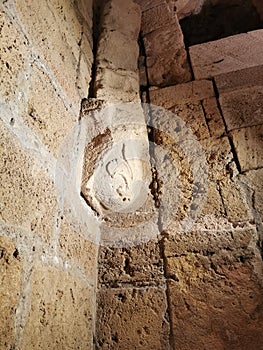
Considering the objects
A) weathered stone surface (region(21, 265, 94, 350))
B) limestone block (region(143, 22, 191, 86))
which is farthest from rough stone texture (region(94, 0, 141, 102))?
weathered stone surface (region(21, 265, 94, 350))

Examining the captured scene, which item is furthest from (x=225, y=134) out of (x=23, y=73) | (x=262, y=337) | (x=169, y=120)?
(x=23, y=73)

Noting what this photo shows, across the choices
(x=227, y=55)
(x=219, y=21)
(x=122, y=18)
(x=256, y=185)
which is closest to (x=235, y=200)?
(x=256, y=185)

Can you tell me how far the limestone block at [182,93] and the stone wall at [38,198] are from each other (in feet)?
1.98

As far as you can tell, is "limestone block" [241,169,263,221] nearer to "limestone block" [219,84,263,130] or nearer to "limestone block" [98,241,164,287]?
"limestone block" [219,84,263,130]

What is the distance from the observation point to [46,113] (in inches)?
47.3

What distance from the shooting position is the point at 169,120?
5.90 ft

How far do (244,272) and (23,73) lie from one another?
1.16 metres

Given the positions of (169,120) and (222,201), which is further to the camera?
(169,120)

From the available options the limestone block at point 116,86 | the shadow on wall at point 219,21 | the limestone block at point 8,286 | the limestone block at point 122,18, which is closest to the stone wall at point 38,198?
the limestone block at point 8,286

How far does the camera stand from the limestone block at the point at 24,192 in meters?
0.92

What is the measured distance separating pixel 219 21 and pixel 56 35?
1845 mm

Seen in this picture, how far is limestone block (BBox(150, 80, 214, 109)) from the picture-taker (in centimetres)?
186

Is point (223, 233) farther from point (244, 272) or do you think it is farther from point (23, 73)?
point (23, 73)

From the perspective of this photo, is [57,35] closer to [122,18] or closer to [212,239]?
[122,18]
